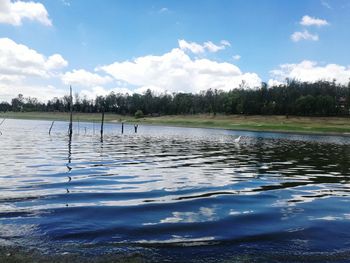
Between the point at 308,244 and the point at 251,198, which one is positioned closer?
the point at 308,244

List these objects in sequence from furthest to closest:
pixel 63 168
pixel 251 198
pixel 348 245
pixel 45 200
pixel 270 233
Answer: pixel 63 168, pixel 251 198, pixel 45 200, pixel 270 233, pixel 348 245

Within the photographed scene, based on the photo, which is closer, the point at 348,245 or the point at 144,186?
the point at 348,245

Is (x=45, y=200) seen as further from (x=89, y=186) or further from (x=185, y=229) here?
(x=185, y=229)

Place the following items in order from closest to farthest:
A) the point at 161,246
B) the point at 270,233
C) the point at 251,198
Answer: the point at 161,246
the point at 270,233
the point at 251,198

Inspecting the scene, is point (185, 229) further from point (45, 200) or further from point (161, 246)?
point (45, 200)

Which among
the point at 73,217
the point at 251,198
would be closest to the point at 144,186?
the point at 251,198

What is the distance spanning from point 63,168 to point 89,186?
24.2 feet

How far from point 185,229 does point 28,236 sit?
4545 millimetres

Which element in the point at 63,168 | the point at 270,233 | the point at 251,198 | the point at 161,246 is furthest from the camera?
the point at 63,168

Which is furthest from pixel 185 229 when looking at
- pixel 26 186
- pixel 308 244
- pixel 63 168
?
pixel 63 168

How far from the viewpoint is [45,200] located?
15352 millimetres

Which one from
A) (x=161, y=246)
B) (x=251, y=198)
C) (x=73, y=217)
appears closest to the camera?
(x=161, y=246)

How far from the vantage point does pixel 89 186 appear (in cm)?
1908

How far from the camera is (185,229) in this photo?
1182 centimetres
